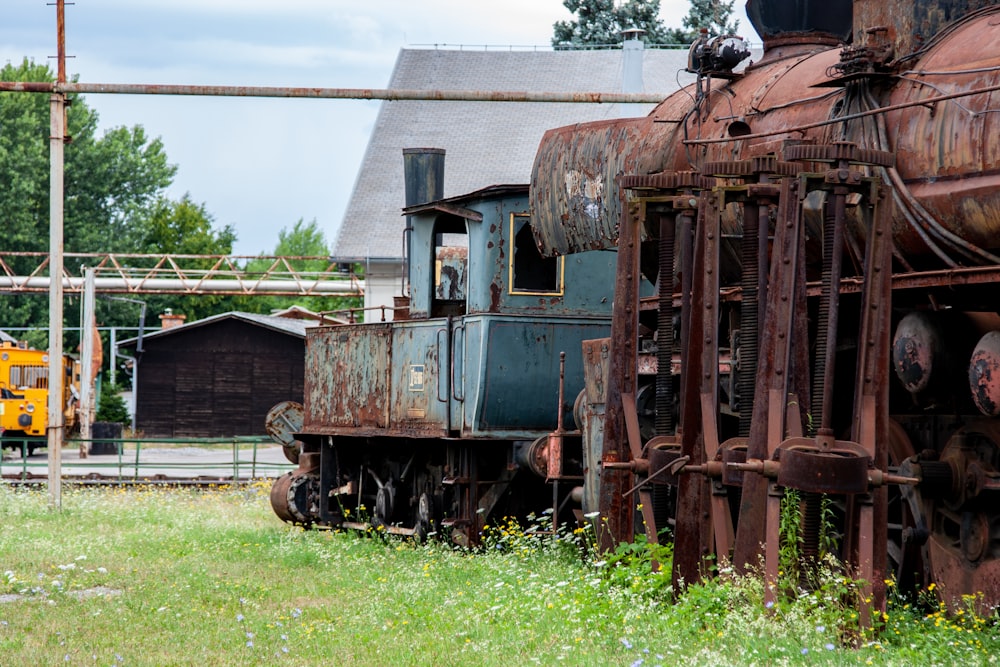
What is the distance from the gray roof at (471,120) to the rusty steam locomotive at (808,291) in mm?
26111

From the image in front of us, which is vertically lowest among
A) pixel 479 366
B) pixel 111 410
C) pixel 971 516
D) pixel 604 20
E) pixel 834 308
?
pixel 111 410

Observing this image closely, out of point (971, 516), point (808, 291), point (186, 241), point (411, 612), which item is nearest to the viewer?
point (971, 516)

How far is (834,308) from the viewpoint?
7.42 metres

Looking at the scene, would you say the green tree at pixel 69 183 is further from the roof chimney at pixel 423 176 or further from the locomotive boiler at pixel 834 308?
the locomotive boiler at pixel 834 308

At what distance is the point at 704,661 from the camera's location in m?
6.48

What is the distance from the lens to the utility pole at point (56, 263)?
1579 centimetres

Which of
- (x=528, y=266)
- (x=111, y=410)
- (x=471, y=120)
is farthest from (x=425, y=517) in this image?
(x=111, y=410)

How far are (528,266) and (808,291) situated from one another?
206 inches

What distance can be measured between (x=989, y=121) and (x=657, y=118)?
3346mm

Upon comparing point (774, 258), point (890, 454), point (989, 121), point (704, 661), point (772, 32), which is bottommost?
point (704, 661)

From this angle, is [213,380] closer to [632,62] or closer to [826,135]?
[632,62]

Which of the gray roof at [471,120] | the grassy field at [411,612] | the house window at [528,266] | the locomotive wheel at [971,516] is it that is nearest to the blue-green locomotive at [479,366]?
the house window at [528,266]

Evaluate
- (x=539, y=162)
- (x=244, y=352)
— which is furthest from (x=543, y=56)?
(x=539, y=162)

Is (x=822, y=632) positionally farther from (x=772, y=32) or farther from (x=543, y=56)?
(x=543, y=56)
